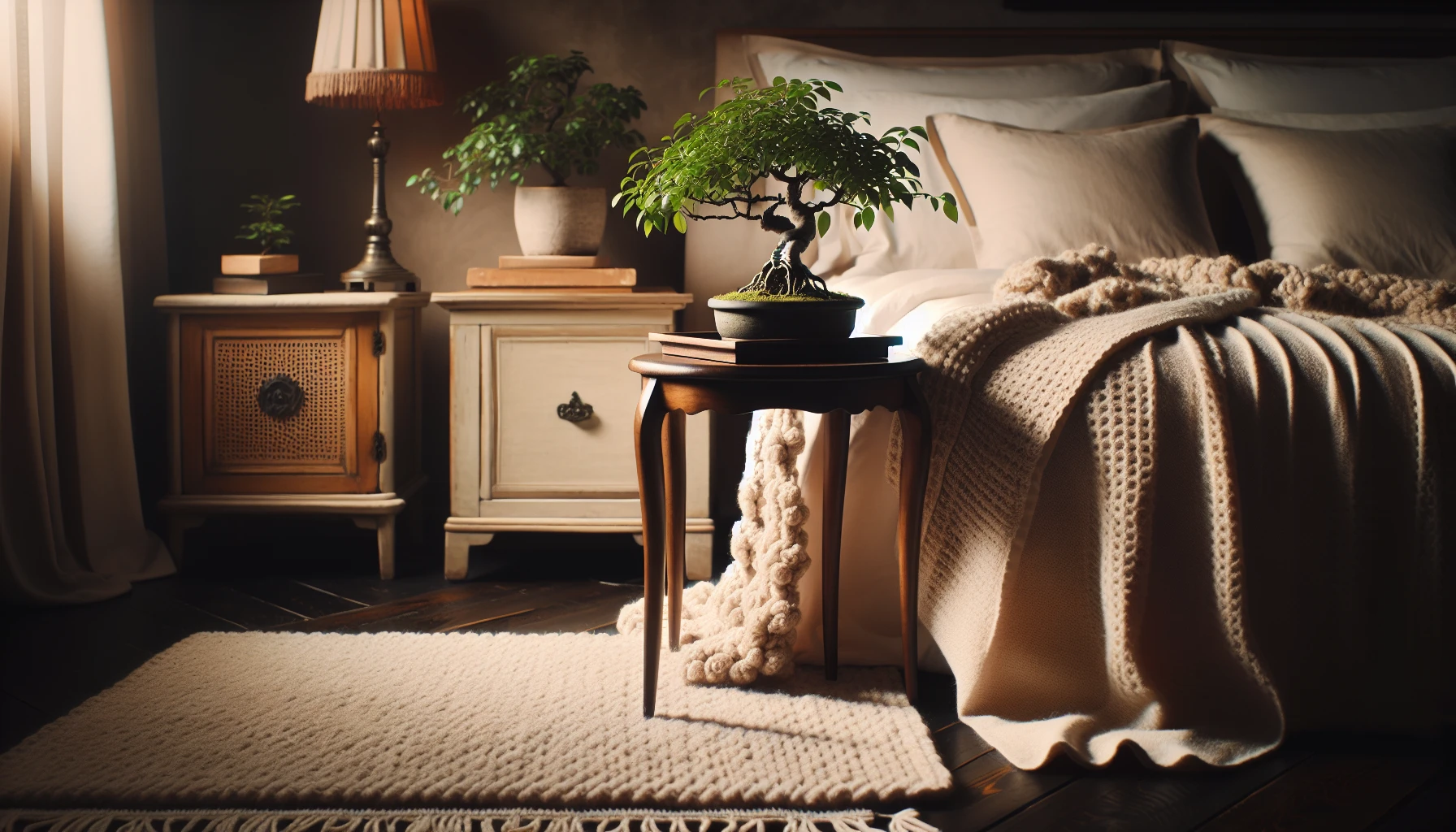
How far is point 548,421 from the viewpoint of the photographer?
2.19 metres

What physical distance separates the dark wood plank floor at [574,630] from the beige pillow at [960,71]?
3.73ft

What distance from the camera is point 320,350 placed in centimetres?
218

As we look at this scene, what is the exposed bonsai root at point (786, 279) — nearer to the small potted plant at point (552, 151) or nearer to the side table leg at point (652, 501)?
the side table leg at point (652, 501)

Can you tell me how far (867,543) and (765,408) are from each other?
0.41 meters

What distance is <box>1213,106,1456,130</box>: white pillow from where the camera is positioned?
230cm

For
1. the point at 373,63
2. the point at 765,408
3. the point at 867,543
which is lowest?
the point at 867,543

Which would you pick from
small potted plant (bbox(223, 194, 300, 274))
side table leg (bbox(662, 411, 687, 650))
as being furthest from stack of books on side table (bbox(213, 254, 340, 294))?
side table leg (bbox(662, 411, 687, 650))

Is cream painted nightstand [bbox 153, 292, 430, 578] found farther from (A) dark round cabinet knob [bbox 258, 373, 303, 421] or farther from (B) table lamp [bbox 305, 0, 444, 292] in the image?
(B) table lamp [bbox 305, 0, 444, 292]

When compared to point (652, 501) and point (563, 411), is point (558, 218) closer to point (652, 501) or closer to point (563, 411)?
point (563, 411)

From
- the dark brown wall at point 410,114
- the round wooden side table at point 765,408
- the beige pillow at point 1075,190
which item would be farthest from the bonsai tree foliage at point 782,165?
the dark brown wall at point 410,114

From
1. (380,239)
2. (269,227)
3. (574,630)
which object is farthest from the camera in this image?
(380,239)

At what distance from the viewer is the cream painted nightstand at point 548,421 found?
218 cm

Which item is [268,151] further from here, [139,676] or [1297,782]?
[1297,782]

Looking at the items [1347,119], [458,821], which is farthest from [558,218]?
[1347,119]
